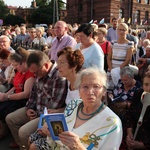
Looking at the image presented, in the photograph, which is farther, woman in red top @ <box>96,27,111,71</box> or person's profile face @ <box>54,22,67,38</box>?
woman in red top @ <box>96,27,111,71</box>

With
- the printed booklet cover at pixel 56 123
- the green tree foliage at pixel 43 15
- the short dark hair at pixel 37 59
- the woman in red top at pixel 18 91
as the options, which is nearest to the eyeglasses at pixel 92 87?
the printed booklet cover at pixel 56 123

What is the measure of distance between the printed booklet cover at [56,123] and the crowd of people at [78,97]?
0.15ft

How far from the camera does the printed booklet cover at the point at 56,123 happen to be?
1.66 m

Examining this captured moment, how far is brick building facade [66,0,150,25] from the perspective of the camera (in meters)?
38.8

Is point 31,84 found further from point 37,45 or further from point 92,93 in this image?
point 37,45

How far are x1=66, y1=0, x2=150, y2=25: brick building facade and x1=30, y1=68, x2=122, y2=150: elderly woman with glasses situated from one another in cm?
3713

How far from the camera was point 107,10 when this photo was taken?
3831cm

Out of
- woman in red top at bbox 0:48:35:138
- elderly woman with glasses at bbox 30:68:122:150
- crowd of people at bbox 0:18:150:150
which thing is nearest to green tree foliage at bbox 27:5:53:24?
crowd of people at bbox 0:18:150:150

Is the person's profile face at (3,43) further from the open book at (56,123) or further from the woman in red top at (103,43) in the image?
the open book at (56,123)

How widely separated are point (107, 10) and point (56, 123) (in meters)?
38.8

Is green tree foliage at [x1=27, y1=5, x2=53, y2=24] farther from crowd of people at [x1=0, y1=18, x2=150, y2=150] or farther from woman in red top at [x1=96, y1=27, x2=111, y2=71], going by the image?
crowd of people at [x1=0, y1=18, x2=150, y2=150]

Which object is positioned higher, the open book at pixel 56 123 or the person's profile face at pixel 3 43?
the person's profile face at pixel 3 43

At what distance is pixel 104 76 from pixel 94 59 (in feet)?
4.51

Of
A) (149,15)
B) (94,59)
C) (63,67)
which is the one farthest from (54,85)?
(149,15)
